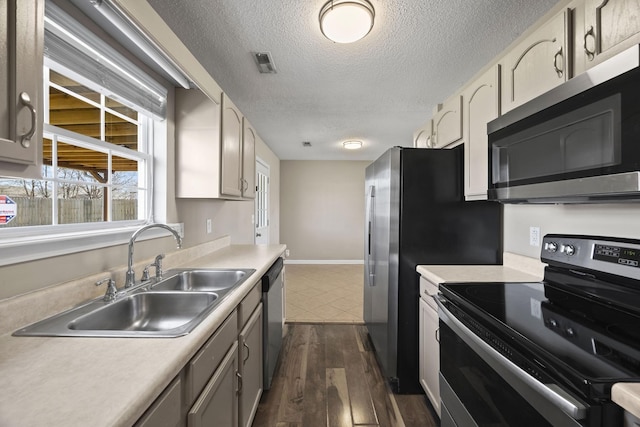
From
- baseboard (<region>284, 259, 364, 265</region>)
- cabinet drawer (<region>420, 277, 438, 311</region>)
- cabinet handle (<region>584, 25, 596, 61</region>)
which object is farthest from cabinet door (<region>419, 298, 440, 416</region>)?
baseboard (<region>284, 259, 364, 265</region>)

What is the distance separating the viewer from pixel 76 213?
1.31m

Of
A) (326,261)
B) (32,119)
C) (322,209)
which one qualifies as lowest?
(326,261)

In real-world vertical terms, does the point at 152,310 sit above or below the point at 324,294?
above

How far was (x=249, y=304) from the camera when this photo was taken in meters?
1.51

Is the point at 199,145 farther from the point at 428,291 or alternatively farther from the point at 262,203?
the point at 262,203

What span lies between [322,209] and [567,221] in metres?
5.22

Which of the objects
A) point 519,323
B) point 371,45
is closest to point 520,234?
point 519,323

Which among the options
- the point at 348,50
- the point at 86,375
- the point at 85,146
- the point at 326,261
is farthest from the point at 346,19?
the point at 326,261

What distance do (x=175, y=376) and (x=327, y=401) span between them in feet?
4.70

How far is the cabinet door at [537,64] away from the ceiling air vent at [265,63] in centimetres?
148

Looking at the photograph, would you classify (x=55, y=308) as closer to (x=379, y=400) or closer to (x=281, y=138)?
(x=379, y=400)

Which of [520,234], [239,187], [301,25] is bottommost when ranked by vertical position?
[520,234]

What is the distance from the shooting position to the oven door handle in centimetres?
66

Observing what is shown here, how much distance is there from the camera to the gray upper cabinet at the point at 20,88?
2.10 feet
